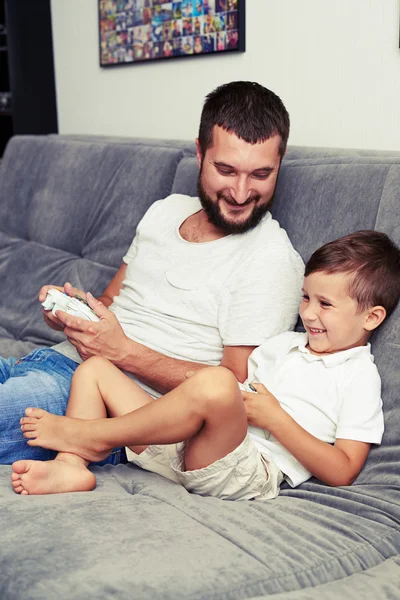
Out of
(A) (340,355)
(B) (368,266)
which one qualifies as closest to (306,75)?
(B) (368,266)

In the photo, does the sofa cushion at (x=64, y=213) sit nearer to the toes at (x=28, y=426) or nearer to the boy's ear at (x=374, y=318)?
the toes at (x=28, y=426)

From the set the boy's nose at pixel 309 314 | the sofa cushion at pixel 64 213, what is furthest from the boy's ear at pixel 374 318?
the sofa cushion at pixel 64 213

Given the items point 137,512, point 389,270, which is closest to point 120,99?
point 389,270

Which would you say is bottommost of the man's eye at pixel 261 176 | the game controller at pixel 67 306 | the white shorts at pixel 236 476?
the white shorts at pixel 236 476

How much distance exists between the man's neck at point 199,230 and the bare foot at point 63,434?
60 cm

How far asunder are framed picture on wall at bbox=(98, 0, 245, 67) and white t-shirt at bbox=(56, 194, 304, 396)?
3.07ft

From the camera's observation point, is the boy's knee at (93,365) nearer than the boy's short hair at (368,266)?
No

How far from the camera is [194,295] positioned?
1.81 metres

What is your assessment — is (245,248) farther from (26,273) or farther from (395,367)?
(26,273)

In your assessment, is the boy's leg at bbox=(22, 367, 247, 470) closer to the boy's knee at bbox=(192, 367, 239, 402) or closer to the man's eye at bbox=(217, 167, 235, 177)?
the boy's knee at bbox=(192, 367, 239, 402)

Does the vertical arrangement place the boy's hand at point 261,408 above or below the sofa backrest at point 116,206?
below

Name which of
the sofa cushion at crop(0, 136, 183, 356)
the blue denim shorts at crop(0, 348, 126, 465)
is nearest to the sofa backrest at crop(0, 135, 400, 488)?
the sofa cushion at crop(0, 136, 183, 356)

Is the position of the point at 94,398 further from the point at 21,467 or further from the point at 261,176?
the point at 261,176

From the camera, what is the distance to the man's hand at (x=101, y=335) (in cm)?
174
